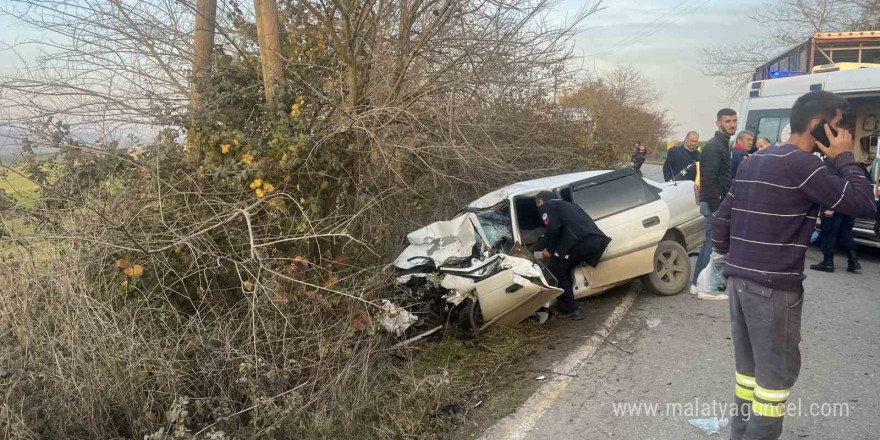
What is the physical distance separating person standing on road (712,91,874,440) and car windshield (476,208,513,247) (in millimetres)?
3152

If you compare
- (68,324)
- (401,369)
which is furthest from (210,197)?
(401,369)

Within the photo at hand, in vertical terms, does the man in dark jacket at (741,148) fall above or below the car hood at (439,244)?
above

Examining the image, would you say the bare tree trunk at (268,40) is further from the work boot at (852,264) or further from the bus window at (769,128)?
the bus window at (769,128)

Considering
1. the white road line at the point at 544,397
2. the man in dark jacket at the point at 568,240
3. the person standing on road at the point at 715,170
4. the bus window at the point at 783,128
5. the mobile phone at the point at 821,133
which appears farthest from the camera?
the bus window at the point at 783,128

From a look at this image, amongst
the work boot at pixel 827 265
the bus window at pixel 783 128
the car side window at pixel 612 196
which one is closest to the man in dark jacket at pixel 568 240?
the car side window at pixel 612 196

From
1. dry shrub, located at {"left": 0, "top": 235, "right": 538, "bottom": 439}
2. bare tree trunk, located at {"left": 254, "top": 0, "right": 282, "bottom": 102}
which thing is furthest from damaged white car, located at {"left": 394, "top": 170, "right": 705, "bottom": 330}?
bare tree trunk, located at {"left": 254, "top": 0, "right": 282, "bottom": 102}

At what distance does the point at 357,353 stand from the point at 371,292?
513mm

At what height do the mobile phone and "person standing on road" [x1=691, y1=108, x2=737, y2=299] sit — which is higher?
the mobile phone

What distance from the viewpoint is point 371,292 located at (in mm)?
4570

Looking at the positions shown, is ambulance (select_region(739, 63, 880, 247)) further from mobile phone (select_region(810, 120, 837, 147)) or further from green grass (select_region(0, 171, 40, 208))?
green grass (select_region(0, 171, 40, 208))

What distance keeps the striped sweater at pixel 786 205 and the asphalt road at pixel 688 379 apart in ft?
3.86

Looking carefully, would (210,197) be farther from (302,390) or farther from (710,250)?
(710,250)

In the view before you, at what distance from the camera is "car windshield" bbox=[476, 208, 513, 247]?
6016 mm

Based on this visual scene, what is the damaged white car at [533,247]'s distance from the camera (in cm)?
517
